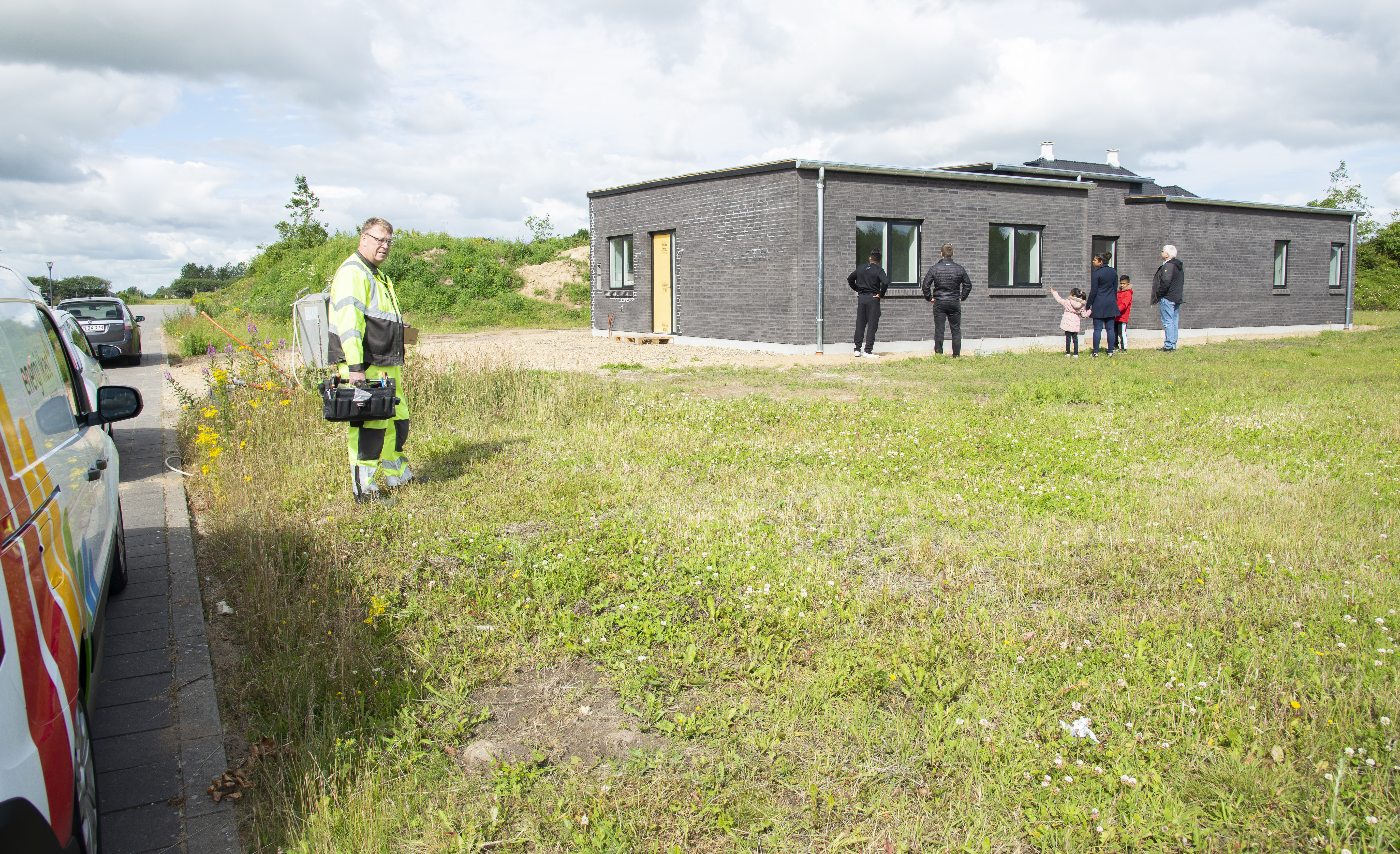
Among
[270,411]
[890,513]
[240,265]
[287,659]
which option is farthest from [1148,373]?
[240,265]

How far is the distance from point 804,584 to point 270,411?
5.64 meters

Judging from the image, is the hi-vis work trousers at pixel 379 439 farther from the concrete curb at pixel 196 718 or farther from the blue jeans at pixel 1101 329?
the blue jeans at pixel 1101 329

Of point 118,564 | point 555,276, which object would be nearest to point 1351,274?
point 555,276

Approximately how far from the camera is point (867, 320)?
16.7m

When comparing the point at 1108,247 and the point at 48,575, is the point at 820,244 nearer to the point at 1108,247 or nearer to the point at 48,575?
the point at 1108,247

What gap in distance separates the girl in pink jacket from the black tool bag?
14.3 meters

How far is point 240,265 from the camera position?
4600 centimetres

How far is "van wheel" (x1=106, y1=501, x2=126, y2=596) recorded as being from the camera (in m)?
4.45

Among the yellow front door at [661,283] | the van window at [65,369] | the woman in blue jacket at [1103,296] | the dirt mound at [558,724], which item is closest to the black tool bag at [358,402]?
the van window at [65,369]

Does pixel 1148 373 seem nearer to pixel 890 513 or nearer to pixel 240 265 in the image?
pixel 890 513

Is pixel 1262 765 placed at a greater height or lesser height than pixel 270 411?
lesser

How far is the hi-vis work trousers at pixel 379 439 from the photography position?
5.96 meters

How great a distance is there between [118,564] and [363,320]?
6.51ft

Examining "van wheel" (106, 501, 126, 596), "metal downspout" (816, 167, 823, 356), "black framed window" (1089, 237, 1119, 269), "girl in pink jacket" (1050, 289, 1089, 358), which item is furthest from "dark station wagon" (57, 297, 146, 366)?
"black framed window" (1089, 237, 1119, 269)
